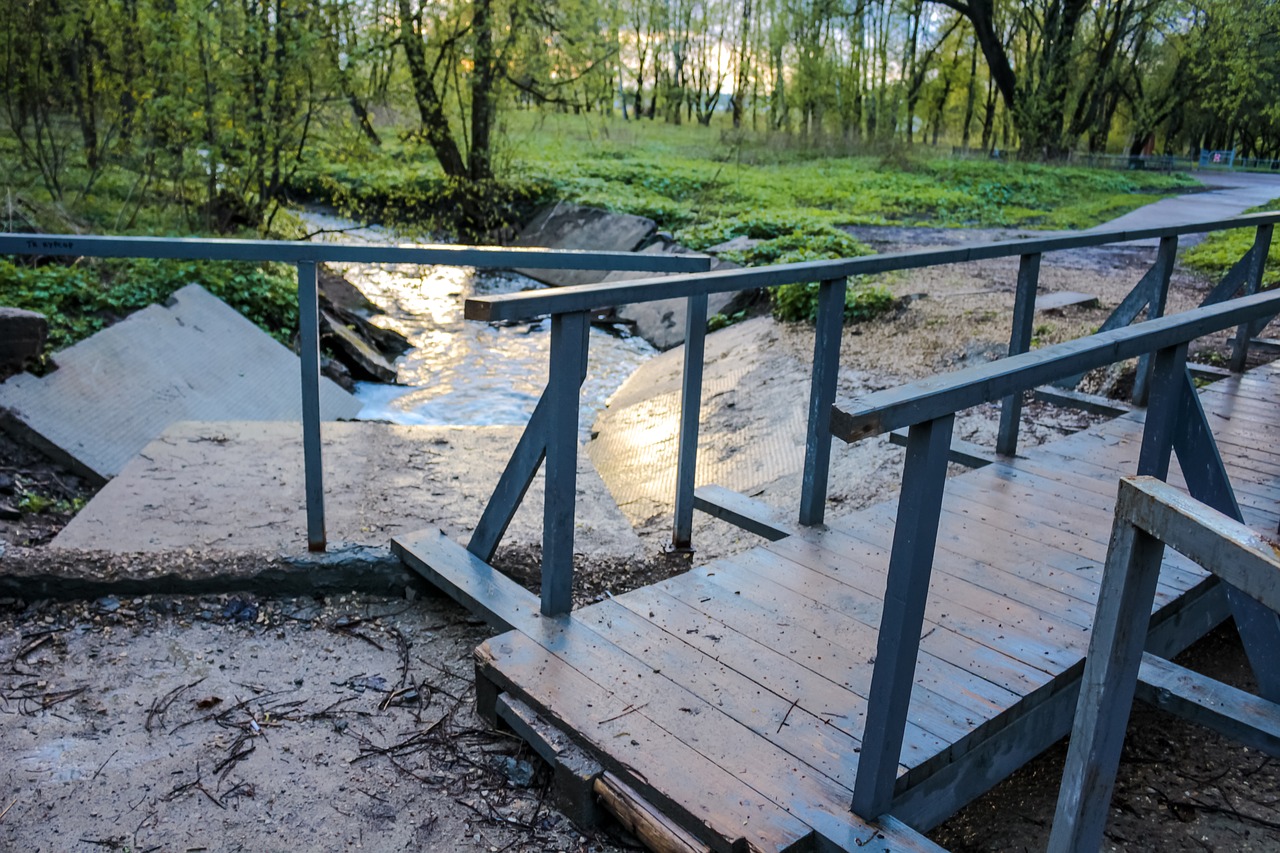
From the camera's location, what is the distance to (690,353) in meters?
3.58

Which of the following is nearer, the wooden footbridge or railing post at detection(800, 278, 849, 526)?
the wooden footbridge

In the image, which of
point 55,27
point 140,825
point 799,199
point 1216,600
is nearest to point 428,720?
point 140,825

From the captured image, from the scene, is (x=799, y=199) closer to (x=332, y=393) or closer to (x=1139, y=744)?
(x=332, y=393)

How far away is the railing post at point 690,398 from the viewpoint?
11.6 feet

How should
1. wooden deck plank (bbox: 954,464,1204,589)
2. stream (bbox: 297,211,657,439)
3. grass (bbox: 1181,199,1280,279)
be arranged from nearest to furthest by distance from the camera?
wooden deck plank (bbox: 954,464,1204,589), stream (bbox: 297,211,657,439), grass (bbox: 1181,199,1280,279)

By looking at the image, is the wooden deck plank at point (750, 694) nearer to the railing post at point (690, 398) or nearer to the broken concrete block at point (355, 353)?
the railing post at point (690, 398)

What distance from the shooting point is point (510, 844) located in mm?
2232

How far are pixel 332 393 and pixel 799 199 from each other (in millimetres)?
12912

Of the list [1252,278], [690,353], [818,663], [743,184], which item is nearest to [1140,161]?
[743,184]

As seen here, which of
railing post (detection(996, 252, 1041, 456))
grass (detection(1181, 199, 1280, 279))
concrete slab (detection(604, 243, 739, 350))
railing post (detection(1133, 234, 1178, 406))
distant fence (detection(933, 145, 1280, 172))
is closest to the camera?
railing post (detection(996, 252, 1041, 456))

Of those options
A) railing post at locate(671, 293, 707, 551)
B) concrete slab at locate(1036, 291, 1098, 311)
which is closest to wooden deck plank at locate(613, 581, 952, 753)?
railing post at locate(671, 293, 707, 551)

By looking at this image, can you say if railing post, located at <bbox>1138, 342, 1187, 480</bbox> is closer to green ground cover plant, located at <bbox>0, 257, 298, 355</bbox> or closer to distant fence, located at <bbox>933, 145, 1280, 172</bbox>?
green ground cover plant, located at <bbox>0, 257, 298, 355</bbox>

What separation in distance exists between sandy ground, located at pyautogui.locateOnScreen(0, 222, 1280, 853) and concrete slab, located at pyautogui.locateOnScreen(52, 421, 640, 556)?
1.41 feet

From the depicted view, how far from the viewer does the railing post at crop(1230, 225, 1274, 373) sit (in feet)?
18.1
